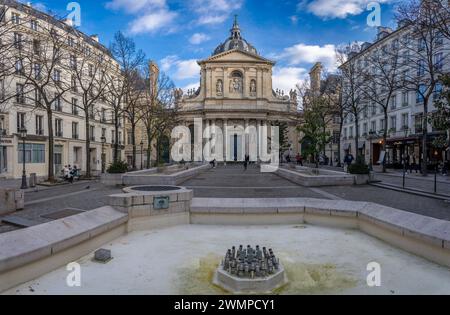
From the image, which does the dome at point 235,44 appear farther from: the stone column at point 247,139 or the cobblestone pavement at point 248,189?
the cobblestone pavement at point 248,189

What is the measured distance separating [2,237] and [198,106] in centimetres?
6544

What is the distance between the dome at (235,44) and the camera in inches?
3024

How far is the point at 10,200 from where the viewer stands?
10336 mm

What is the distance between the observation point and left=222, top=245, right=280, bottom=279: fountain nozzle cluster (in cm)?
473

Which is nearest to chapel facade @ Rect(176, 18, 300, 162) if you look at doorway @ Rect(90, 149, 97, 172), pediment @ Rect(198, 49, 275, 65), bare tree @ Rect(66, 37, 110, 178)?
pediment @ Rect(198, 49, 275, 65)

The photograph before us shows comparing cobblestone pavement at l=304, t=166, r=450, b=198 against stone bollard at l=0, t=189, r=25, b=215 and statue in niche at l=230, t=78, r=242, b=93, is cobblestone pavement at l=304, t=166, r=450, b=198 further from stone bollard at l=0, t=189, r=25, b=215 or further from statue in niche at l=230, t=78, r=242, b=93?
statue in niche at l=230, t=78, r=242, b=93

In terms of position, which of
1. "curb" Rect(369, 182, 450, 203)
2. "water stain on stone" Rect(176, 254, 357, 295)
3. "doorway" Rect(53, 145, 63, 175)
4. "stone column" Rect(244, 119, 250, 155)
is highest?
"stone column" Rect(244, 119, 250, 155)

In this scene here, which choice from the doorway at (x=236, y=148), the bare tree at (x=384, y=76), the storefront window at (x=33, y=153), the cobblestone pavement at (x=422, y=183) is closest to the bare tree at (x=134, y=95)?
the storefront window at (x=33, y=153)

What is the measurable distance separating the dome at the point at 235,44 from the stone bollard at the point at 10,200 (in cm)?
6959

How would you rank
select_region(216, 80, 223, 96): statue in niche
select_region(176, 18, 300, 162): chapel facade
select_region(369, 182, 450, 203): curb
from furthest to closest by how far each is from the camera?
select_region(216, 80, 223, 96): statue in niche, select_region(176, 18, 300, 162): chapel facade, select_region(369, 182, 450, 203): curb

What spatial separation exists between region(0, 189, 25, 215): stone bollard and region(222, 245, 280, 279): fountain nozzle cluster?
850cm
